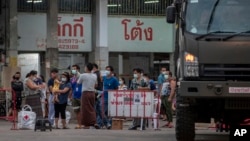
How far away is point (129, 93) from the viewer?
18.4 metres

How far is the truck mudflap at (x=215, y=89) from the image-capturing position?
11.6 meters

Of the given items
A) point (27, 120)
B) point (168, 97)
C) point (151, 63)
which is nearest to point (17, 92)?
point (27, 120)

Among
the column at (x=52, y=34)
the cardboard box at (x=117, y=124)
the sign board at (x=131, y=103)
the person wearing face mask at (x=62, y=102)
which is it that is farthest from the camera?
the column at (x=52, y=34)

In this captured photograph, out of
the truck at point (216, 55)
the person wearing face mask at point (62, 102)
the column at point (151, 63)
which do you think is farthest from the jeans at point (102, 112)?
the column at point (151, 63)

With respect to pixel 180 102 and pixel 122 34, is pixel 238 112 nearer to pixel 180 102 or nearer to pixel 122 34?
pixel 180 102

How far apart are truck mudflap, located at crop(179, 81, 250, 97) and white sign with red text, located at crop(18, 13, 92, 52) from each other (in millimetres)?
20152

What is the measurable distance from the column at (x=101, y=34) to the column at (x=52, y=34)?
2.27 meters

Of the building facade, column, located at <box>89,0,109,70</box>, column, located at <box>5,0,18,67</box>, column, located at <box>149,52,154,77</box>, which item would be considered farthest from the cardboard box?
column, located at <box>149,52,154,77</box>

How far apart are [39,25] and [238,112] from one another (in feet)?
67.1

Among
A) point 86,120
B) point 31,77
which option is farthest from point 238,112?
point 31,77

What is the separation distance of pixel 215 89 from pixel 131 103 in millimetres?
6988

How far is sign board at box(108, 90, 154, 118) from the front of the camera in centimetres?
1836

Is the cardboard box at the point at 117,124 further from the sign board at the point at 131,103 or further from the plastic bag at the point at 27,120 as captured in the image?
the plastic bag at the point at 27,120

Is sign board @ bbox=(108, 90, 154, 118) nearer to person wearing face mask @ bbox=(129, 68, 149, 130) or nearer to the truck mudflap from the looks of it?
person wearing face mask @ bbox=(129, 68, 149, 130)
